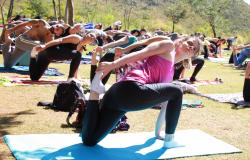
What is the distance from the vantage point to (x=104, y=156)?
4.80 metres

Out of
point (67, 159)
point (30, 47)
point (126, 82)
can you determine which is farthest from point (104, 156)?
point (30, 47)

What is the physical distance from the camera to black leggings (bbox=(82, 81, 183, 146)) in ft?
15.6

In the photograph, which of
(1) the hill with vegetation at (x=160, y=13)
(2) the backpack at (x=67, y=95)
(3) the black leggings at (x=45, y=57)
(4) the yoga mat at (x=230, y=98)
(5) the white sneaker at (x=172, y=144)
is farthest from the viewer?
(1) the hill with vegetation at (x=160, y=13)

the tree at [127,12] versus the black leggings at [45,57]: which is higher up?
the black leggings at [45,57]

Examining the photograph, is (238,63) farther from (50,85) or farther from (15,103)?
(15,103)

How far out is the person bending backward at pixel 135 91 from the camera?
15.5 ft

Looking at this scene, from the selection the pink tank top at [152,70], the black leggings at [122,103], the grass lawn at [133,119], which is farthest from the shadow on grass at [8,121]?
the pink tank top at [152,70]

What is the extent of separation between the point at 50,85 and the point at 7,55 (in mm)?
2566

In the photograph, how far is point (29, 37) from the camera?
1091 cm

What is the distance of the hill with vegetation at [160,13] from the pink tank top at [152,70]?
3421cm

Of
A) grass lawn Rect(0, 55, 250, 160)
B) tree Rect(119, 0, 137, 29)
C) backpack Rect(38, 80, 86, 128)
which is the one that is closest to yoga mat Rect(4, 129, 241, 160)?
grass lawn Rect(0, 55, 250, 160)

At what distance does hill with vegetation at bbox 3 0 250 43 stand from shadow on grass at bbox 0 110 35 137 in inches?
1283

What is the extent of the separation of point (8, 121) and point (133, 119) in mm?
1993

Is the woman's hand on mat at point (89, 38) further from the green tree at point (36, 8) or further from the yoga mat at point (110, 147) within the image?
the green tree at point (36, 8)
